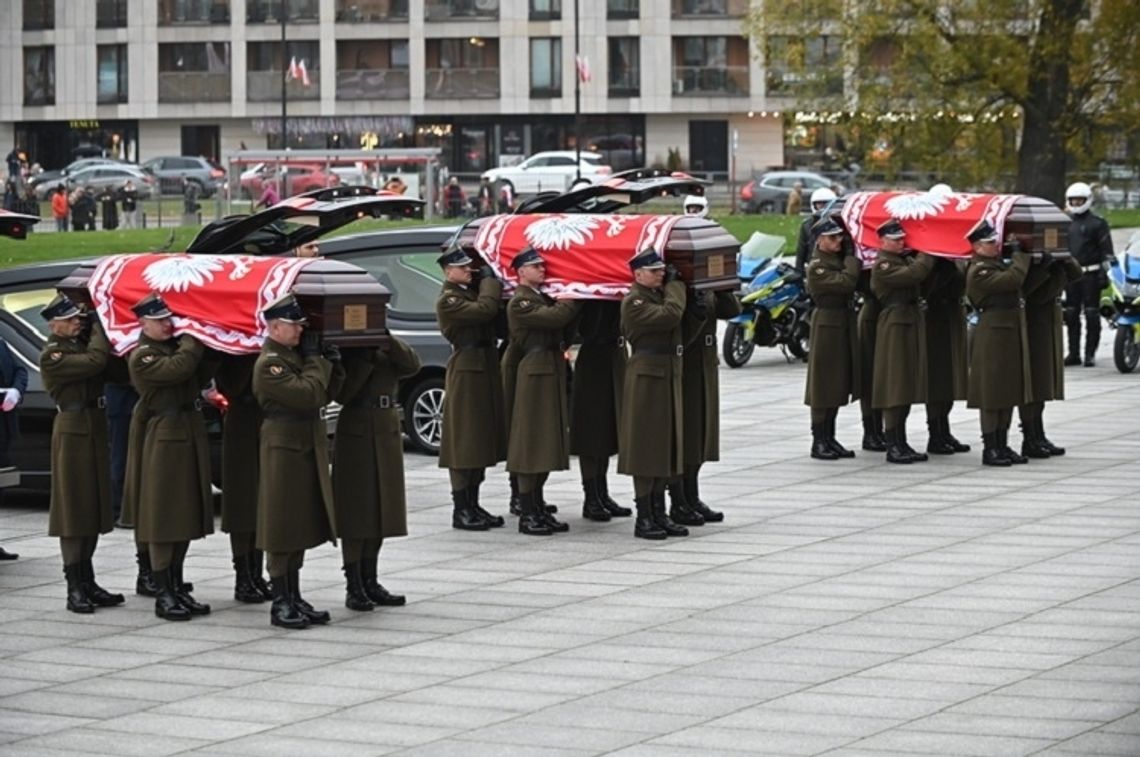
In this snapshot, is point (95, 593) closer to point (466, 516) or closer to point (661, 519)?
point (466, 516)

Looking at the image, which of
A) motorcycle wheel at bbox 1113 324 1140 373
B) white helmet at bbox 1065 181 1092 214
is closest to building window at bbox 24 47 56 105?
motorcycle wheel at bbox 1113 324 1140 373

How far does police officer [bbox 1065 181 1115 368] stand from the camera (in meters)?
24.0

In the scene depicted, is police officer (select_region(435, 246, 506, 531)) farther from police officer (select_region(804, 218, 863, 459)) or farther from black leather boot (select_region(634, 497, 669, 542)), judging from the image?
police officer (select_region(804, 218, 863, 459))

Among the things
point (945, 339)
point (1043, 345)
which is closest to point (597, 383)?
point (945, 339)

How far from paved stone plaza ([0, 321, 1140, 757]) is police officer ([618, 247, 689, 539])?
0.45 m

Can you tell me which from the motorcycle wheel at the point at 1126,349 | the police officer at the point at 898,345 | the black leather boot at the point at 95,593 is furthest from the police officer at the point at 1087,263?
the black leather boot at the point at 95,593

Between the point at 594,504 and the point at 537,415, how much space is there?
0.77m

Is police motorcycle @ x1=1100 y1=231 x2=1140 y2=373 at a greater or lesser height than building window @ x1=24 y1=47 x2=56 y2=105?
lesser

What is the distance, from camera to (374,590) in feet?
40.4

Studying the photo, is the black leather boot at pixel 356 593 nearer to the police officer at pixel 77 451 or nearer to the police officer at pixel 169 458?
the police officer at pixel 169 458

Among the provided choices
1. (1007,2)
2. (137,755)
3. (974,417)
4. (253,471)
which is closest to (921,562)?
(253,471)

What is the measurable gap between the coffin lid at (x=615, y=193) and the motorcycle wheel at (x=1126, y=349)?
8.96 metres

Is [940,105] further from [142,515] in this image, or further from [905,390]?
[142,515]

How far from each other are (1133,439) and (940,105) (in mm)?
25480
